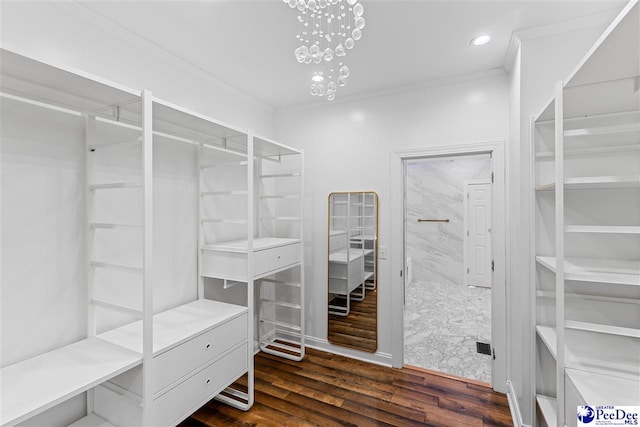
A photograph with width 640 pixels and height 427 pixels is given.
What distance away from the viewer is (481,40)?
80.2 inches

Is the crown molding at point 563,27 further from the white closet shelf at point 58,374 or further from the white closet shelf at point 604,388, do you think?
the white closet shelf at point 58,374

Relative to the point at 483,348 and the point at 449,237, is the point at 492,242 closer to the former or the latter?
the point at 483,348

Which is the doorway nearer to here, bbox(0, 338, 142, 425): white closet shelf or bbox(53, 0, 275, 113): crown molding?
bbox(53, 0, 275, 113): crown molding

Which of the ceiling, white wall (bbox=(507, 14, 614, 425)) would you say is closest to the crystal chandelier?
the ceiling

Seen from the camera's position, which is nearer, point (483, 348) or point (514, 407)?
point (514, 407)

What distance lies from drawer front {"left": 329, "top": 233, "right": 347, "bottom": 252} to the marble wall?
3072 millimetres

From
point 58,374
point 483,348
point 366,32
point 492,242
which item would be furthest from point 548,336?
point 58,374

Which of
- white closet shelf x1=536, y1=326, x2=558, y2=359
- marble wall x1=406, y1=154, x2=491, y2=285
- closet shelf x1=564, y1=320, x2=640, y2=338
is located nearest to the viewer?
closet shelf x1=564, y1=320, x2=640, y2=338

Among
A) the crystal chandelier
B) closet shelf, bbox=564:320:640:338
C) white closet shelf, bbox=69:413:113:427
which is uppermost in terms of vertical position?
the crystal chandelier

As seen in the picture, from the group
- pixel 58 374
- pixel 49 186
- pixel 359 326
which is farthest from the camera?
pixel 359 326

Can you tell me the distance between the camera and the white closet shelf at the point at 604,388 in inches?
45.4

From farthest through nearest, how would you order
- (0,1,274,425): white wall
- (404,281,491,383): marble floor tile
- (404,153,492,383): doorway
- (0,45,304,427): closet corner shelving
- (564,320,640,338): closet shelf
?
(404,153,492,383): doorway → (404,281,491,383): marble floor tile → (0,1,274,425): white wall → (0,45,304,427): closet corner shelving → (564,320,640,338): closet shelf

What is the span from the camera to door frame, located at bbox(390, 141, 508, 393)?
8.00ft

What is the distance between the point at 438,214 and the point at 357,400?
4.14m
